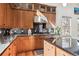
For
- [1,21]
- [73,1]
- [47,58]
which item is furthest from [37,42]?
[73,1]

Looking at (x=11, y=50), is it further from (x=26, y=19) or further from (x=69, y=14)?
(x=69, y=14)

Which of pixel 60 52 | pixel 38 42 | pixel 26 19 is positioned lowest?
pixel 60 52

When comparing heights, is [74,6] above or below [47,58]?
above

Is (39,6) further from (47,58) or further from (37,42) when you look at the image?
(47,58)

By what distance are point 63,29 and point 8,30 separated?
25.8 inches

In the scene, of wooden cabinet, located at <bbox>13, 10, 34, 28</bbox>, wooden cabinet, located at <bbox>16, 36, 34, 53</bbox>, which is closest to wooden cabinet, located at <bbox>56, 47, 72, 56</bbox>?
wooden cabinet, located at <bbox>16, 36, 34, 53</bbox>

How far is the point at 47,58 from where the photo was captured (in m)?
2.21

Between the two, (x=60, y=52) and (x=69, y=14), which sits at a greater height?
(x=69, y=14)

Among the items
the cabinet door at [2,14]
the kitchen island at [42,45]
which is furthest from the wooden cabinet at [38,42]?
the cabinet door at [2,14]

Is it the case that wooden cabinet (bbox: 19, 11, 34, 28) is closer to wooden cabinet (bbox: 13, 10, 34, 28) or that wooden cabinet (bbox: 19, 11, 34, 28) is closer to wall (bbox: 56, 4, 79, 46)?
wooden cabinet (bbox: 13, 10, 34, 28)

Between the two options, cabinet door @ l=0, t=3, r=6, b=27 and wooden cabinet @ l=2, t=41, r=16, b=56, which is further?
cabinet door @ l=0, t=3, r=6, b=27

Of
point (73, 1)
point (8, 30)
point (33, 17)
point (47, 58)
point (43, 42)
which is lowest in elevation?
point (47, 58)

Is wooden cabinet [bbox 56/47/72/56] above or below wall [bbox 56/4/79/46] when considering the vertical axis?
below

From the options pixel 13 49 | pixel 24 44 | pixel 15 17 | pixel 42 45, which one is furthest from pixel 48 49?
pixel 15 17
